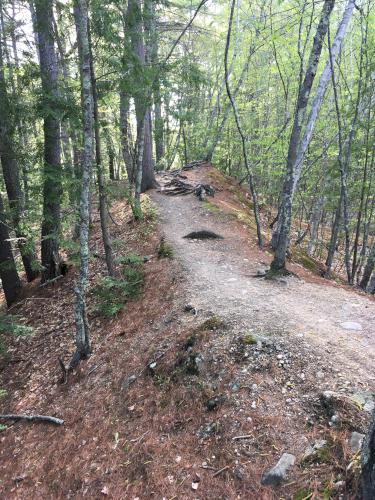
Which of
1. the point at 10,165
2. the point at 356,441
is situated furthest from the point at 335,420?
the point at 10,165

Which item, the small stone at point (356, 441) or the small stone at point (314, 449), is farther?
the small stone at point (314, 449)

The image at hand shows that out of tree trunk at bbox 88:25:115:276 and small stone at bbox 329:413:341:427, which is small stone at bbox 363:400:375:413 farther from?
tree trunk at bbox 88:25:115:276

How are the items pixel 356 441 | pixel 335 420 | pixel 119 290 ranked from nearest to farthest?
pixel 356 441 < pixel 335 420 < pixel 119 290

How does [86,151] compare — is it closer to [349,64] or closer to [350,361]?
[350,361]

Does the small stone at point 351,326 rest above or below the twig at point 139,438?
above

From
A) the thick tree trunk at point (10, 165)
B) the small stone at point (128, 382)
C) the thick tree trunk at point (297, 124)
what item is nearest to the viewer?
the small stone at point (128, 382)

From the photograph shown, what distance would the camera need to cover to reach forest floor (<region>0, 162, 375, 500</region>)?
3.38 metres

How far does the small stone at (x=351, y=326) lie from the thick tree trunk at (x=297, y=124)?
249cm

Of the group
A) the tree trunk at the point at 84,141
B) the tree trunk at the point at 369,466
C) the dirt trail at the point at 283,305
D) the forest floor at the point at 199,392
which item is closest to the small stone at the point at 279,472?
the forest floor at the point at 199,392

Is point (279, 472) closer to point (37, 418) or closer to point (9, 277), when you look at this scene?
point (37, 418)

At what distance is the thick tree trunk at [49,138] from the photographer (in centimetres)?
659

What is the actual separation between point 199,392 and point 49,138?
779 centimetres

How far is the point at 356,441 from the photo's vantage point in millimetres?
3068

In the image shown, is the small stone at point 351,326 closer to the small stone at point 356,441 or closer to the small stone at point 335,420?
the small stone at point 335,420
